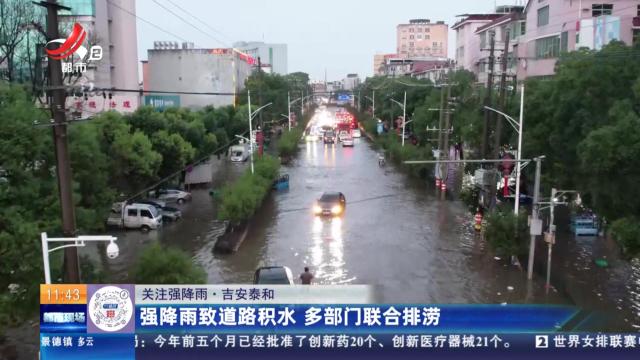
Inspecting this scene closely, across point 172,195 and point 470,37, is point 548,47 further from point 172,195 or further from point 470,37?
point 470,37

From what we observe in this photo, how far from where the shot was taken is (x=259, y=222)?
28.5 metres

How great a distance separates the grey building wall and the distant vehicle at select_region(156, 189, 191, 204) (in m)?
36.2

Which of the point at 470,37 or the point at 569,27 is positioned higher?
the point at 470,37

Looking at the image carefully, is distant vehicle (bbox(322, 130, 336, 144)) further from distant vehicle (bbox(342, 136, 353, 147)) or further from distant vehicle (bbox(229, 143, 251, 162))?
distant vehicle (bbox(229, 143, 251, 162))

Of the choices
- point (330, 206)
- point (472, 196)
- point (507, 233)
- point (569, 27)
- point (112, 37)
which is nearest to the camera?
point (507, 233)

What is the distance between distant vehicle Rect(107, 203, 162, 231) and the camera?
26.6 m

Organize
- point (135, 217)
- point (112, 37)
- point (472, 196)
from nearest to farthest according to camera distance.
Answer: point (135, 217)
point (472, 196)
point (112, 37)

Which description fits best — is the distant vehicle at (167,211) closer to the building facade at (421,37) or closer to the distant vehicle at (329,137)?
the distant vehicle at (329,137)

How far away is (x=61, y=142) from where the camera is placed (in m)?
9.42

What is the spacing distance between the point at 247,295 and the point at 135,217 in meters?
18.9

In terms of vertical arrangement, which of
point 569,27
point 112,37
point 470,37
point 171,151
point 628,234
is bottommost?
point 628,234

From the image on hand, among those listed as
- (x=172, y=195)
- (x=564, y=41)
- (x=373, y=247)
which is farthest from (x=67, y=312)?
(x=564, y=41)

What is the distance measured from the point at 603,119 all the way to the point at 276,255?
11655 mm

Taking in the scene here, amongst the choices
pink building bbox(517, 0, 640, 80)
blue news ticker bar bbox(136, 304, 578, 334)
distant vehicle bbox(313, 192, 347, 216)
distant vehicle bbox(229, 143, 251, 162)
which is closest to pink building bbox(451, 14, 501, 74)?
pink building bbox(517, 0, 640, 80)
